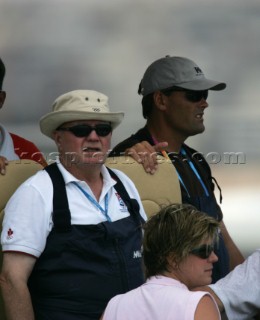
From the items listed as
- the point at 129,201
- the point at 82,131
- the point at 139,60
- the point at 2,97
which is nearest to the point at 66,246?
the point at 129,201

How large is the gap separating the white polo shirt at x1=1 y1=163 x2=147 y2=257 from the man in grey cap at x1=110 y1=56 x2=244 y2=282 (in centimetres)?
79

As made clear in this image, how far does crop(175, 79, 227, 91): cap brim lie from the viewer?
446 cm

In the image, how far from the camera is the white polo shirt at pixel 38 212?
338 centimetres

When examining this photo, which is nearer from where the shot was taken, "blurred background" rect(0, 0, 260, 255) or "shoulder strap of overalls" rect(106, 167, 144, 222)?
"shoulder strap of overalls" rect(106, 167, 144, 222)

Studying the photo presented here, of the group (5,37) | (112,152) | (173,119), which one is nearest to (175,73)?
(173,119)

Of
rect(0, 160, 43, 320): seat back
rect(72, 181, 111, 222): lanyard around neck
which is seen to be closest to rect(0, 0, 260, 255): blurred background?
rect(0, 160, 43, 320): seat back

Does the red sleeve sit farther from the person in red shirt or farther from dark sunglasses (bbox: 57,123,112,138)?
dark sunglasses (bbox: 57,123,112,138)

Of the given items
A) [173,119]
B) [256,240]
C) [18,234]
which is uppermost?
[173,119]

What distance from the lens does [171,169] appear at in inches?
162

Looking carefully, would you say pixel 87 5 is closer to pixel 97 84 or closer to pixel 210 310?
pixel 97 84

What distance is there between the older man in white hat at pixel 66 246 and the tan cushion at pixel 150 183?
1.22 feet

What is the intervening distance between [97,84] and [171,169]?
2.24ft

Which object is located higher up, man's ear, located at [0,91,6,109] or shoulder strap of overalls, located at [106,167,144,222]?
man's ear, located at [0,91,6,109]

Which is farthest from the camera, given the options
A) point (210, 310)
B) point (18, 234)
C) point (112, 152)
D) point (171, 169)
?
point (112, 152)
